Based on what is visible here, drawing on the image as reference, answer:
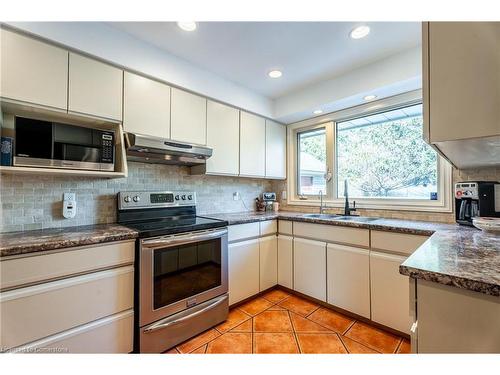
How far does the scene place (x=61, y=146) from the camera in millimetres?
1509

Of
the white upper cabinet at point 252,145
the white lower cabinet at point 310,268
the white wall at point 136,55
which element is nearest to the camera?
the white wall at point 136,55

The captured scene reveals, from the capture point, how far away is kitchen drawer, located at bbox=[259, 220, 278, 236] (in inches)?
96.4

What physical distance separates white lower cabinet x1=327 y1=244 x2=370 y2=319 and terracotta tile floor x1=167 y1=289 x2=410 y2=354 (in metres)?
0.13

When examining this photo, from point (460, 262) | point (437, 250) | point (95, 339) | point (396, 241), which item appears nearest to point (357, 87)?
point (396, 241)

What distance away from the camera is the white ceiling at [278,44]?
5.54 ft

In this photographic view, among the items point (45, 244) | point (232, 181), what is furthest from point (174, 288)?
point (232, 181)

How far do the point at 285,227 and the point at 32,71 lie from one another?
2373mm

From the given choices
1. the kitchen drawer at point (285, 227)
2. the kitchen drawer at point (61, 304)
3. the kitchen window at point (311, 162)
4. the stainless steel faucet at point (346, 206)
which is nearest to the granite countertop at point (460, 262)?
the stainless steel faucet at point (346, 206)

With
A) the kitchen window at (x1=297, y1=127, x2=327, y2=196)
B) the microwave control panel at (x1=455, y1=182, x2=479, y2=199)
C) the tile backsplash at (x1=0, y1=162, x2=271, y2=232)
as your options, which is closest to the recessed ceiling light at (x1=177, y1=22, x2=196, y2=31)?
the tile backsplash at (x1=0, y1=162, x2=271, y2=232)

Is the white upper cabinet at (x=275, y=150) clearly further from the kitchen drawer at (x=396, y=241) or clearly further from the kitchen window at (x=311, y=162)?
the kitchen drawer at (x=396, y=241)

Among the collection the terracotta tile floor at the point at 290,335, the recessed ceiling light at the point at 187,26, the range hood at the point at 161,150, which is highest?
the recessed ceiling light at the point at 187,26

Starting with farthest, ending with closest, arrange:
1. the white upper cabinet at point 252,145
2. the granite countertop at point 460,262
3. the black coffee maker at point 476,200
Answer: the white upper cabinet at point 252,145 < the black coffee maker at point 476,200 < the granite countertop at point 460,262

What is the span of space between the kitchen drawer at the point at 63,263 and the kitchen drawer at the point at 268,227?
4.24ft

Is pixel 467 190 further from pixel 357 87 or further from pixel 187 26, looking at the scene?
pixel 187 26
